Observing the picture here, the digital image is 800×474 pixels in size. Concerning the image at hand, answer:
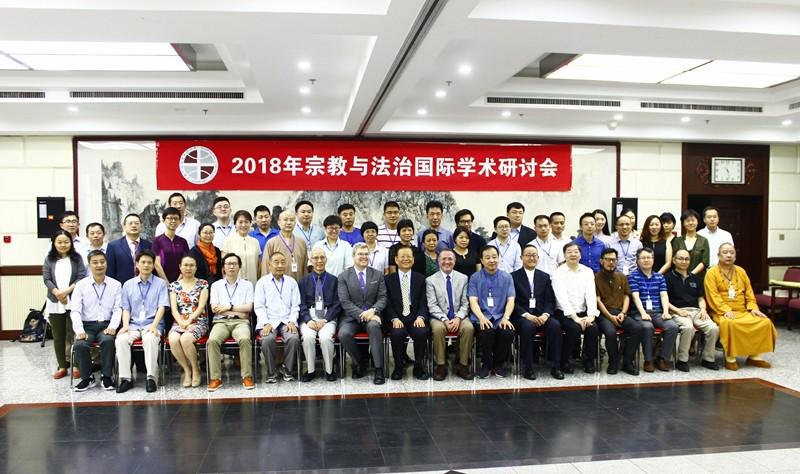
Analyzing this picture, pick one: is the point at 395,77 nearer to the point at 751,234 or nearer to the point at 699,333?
the point at 699,333

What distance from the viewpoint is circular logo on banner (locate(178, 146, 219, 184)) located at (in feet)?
23.2

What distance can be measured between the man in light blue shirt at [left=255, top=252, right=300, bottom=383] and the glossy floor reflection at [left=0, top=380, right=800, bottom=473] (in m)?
0.57

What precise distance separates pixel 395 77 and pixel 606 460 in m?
3.31

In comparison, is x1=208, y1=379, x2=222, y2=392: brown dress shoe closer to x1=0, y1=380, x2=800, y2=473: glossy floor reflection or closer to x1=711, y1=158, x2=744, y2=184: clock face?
x1=0, y1=380, x2=800, y2=473: glossy floor reflection

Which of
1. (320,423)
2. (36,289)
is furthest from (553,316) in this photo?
(36,289)

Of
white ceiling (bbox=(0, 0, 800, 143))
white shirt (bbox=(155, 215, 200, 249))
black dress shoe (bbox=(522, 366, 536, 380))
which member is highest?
white ceiling (bbox=(0, 0, 800, 143))

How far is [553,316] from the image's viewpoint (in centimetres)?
513

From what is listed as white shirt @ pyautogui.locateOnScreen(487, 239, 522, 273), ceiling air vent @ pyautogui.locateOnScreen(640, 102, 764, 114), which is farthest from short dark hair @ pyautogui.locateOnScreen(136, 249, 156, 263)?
ceiling air vent @ pyautogui.locateOnScreen(640, 102, 764, 114)

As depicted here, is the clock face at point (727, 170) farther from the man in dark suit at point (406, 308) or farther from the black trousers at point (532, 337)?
the man in dark suit at point (406, 308)

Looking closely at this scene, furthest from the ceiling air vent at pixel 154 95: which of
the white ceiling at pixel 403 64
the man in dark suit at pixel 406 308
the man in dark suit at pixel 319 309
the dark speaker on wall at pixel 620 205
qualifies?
the dark speaker on wall at pixel 620 205

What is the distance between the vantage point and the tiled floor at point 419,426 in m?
3.21

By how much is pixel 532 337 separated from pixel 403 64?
2.70 meters

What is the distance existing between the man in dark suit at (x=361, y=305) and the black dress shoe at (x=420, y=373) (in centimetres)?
33

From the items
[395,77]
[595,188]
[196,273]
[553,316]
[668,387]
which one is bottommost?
[668,387]
